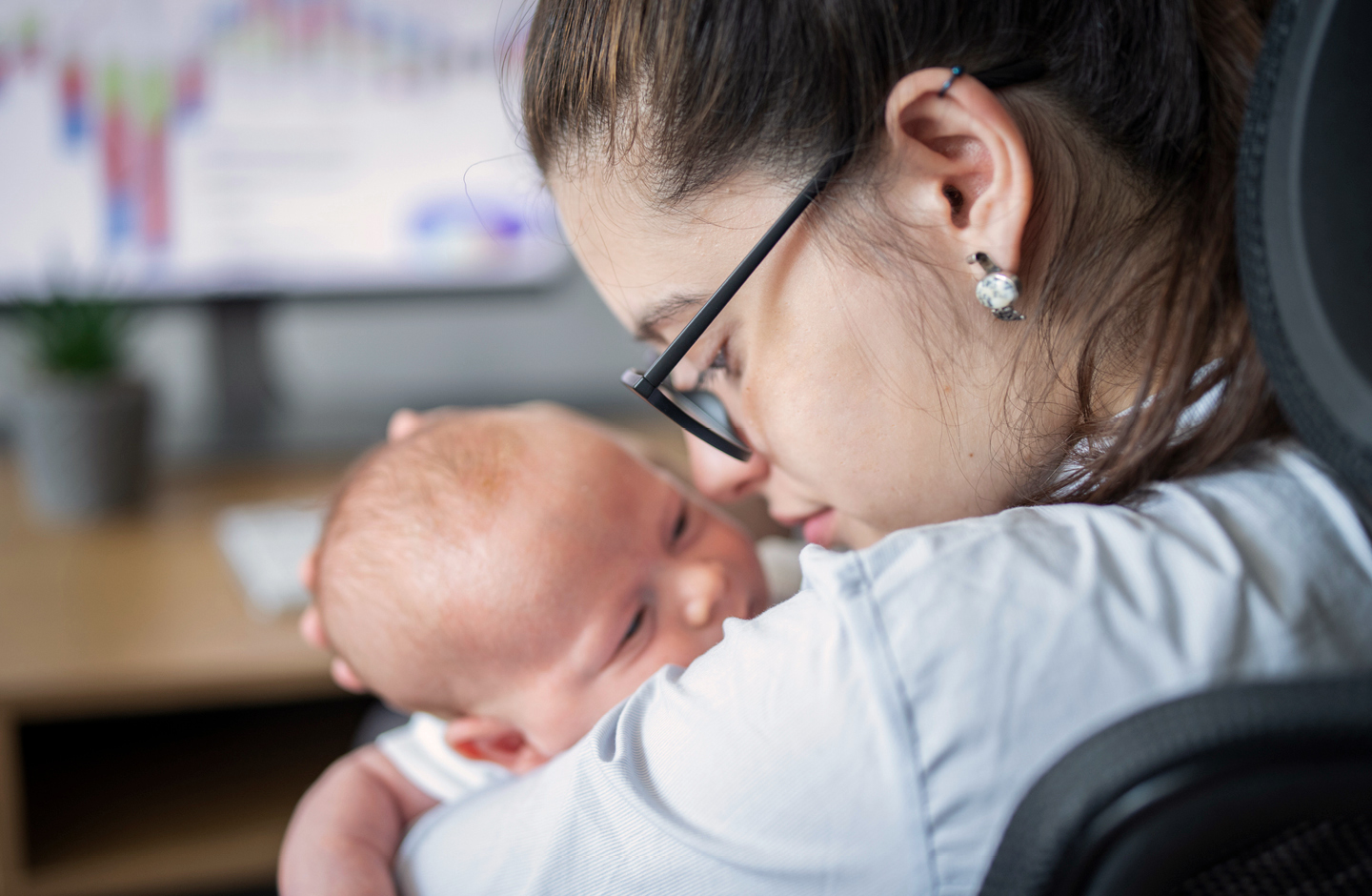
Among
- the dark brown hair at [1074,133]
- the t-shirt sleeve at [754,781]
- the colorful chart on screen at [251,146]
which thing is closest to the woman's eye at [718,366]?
the dark brown hair at [1074,133]

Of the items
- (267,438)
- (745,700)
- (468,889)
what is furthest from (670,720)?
(267,438)

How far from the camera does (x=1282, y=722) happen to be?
1.04 ft

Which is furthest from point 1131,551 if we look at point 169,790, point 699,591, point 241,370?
point 241,370

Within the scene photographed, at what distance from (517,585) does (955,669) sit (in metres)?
0.48

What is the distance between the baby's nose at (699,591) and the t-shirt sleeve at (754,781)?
0.90 ft

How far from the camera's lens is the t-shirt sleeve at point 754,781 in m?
0.42

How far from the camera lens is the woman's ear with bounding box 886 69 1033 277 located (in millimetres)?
544

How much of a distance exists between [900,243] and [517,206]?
51.5 inches

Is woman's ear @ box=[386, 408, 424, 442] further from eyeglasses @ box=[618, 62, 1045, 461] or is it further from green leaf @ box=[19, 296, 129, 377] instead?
green leaf @ box=[19, 296, 129, 377]

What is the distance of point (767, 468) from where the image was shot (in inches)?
31.0

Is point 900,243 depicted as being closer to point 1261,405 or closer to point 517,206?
point 1261,405

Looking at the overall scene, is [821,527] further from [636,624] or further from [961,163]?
[961,163]

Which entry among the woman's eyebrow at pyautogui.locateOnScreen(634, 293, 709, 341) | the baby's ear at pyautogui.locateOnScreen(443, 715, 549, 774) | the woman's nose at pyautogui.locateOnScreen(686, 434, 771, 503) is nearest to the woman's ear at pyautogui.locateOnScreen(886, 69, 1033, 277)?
the woman's eyebrow at pyautogui.locateOnScreen(634, 293, 709, 341)

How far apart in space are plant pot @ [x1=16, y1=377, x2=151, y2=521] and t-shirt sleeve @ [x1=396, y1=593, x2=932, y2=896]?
1214mm
